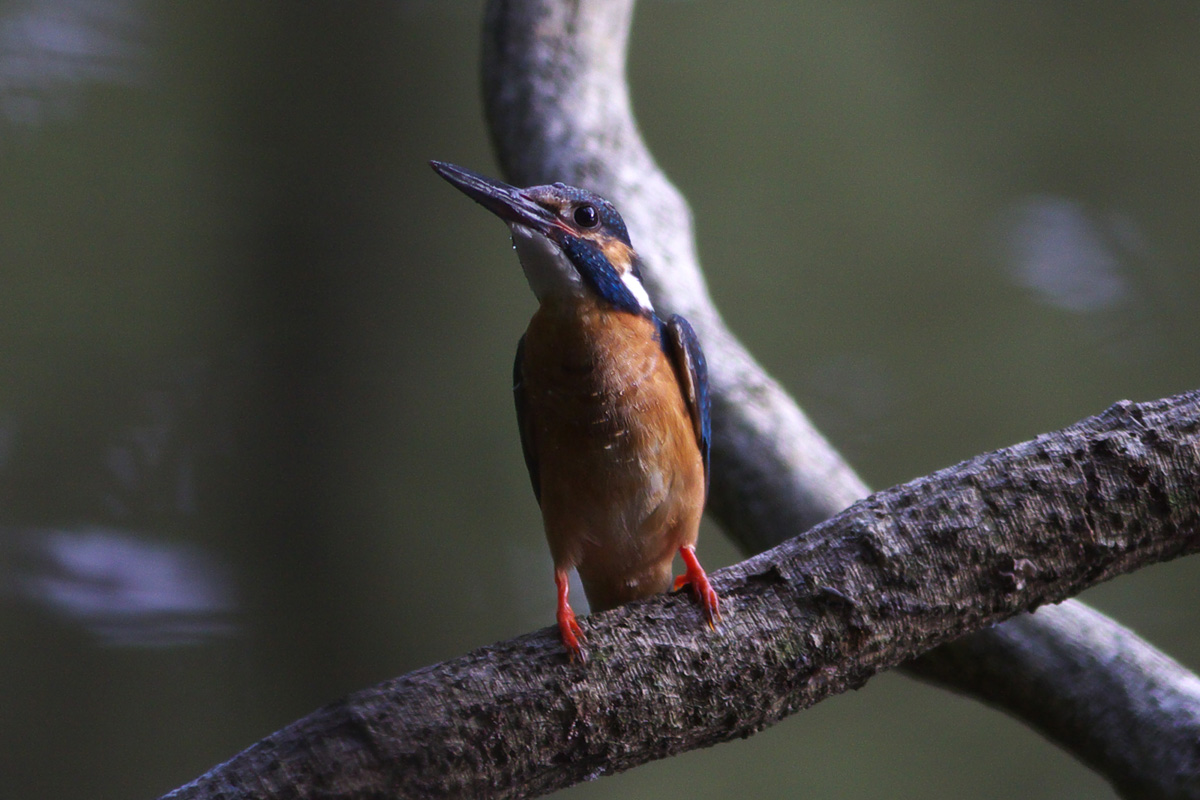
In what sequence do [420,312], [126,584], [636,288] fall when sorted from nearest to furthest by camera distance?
[636,288], [126,584], [420,312]

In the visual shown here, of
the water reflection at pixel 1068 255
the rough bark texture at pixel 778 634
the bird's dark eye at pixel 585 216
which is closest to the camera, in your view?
the rough bark texture at pixel 778 634

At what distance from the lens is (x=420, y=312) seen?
136 inches

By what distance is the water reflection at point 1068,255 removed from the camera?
13.1ft

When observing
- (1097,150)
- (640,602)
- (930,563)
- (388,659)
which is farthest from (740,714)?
(1097,150)

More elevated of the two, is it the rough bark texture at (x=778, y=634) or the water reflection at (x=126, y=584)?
the water reflection at (x=126, y=584)

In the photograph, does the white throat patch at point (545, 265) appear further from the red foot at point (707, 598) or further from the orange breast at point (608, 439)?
the red foot at point (707, 598)

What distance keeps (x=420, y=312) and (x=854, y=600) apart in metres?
2.47

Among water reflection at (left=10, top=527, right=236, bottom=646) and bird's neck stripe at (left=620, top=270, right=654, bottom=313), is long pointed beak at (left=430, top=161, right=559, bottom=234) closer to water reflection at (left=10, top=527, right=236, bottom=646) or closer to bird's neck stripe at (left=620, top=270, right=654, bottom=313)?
bird's neck stripe at (left=620, top=270, right=654, bottom=313)

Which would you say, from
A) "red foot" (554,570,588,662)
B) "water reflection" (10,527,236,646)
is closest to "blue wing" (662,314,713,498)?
"red foot" (554,570,588,662)

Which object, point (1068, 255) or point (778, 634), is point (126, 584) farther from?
point (1068, 255)

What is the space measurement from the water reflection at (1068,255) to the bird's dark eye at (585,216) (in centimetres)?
287

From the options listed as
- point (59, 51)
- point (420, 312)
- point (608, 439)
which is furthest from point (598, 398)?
point (59, 51)

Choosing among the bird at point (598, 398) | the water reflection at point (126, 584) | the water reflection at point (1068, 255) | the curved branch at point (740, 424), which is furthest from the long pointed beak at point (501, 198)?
the water reflection at point (1068, 255)

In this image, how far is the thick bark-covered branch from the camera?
1.28 metres
